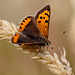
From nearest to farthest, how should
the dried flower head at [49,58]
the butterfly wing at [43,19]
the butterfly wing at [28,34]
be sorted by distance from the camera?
the dried flower head at [49,58]
the butterfly wing at [28,34]
the butterfly wing at [43,19]

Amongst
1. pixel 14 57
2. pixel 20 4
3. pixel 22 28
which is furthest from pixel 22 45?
pixel 20 4

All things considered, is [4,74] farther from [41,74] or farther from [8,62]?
[41,74]

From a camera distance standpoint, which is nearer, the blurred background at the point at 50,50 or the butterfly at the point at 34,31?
the butterfly at the point at 34,31

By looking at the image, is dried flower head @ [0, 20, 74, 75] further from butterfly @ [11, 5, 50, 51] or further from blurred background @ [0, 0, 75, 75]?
blurred background @ [0, 0, 75, 75]

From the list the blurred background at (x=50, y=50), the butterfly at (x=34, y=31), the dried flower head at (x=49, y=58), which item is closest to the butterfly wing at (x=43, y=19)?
the butterfly at (x=34, y=31)

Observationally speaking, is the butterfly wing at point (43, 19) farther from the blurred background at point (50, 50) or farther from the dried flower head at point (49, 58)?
the blurred background at point (50, 50)

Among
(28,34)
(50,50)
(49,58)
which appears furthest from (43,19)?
(50,50)

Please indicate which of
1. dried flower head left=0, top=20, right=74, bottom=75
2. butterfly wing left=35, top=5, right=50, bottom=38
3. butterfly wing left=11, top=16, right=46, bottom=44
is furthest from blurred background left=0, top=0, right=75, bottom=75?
dried flower head left=0, top=20, right=74, bottom=75

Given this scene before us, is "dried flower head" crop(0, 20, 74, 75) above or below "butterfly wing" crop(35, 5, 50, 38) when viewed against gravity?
below

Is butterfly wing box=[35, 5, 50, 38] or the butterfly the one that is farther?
butterfly wing box=[35, 5, 50, 38]

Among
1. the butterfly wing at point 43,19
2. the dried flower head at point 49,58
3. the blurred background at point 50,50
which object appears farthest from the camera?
the blurred background at point 50,50
